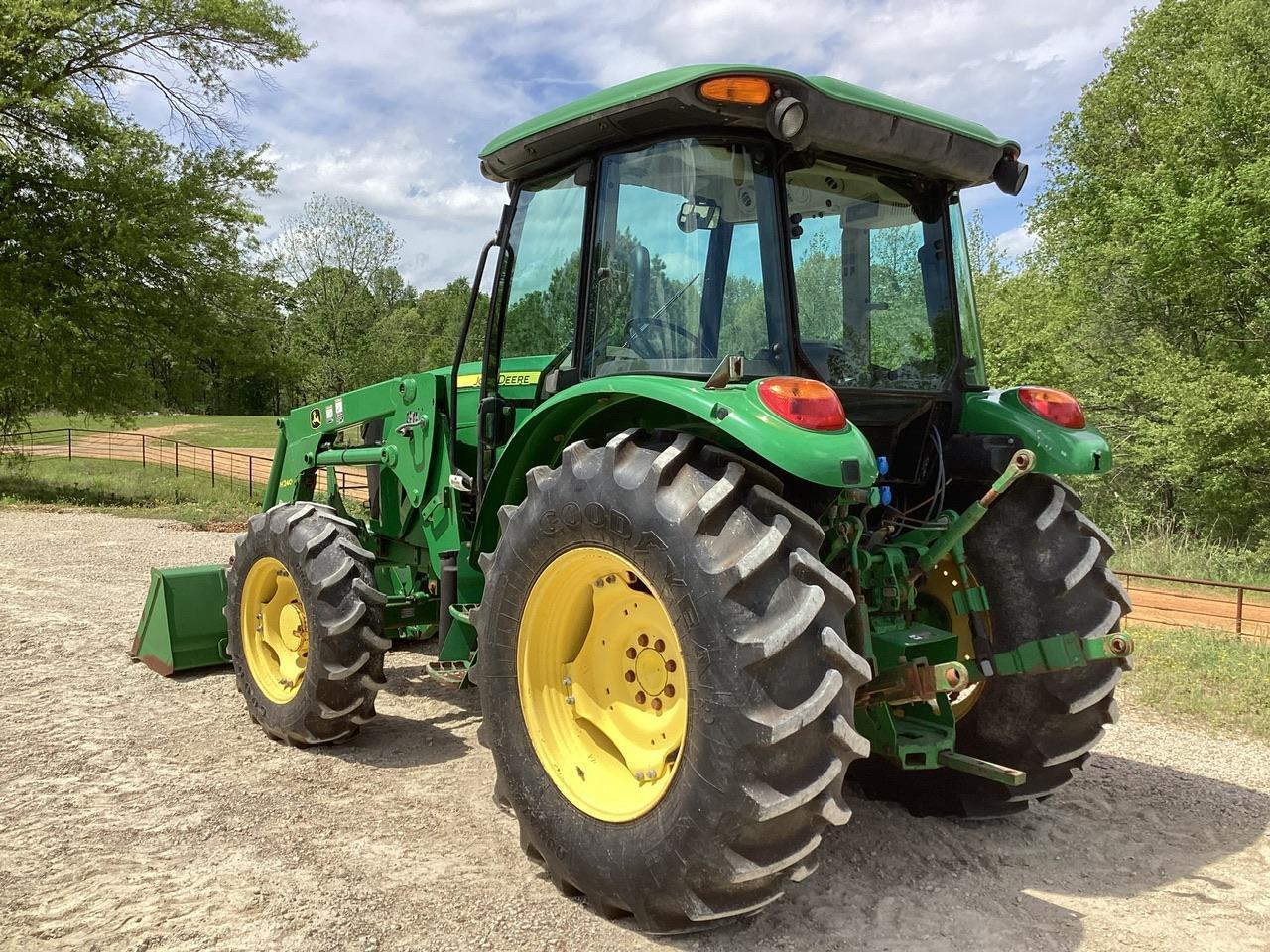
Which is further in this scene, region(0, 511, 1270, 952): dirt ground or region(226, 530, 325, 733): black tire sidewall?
region(226, 530, 325, 733): black tire sidewall

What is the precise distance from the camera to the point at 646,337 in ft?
11.6

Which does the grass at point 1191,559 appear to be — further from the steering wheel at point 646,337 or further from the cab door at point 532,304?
→ the steering wheel at point 646,337

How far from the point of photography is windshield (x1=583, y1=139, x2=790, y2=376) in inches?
131

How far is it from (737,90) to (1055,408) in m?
1.91

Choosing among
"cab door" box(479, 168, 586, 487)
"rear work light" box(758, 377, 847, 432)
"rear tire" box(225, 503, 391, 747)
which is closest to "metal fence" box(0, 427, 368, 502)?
"rear tire" box(225, 503, 391, 747)

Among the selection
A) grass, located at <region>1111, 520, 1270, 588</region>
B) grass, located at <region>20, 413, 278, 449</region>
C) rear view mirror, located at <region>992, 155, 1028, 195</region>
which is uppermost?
grass, located at <region>20, 413, 278, 449</region>

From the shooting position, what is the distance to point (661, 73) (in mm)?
3262

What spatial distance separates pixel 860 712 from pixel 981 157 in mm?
2177

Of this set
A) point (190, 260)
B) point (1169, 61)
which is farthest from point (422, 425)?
point (1169, 61)

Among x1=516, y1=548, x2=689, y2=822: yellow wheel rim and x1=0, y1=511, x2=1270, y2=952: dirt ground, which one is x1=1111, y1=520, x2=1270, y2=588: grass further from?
x1=516, y1=548, x2=689, y2=822: yellow wheel rim

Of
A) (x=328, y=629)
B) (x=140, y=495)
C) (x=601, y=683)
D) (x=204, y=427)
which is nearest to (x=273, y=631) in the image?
(x=328, y=629)

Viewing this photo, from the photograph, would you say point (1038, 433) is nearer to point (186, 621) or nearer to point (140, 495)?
point (186, 621)

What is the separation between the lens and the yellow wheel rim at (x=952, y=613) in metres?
4.04

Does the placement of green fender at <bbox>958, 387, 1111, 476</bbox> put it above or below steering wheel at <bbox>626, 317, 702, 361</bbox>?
below
